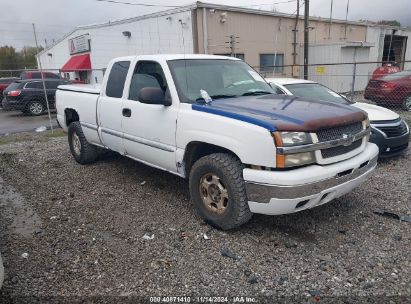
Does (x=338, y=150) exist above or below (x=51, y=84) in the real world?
above

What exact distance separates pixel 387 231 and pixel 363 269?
0.90 metres

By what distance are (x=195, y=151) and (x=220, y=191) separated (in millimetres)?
611

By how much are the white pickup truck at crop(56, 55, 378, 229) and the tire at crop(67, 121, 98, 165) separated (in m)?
1.18

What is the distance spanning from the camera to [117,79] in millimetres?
5234

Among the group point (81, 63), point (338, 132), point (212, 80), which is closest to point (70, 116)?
point (212, 80)

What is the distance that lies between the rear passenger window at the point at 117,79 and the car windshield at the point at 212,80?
3.29 feet

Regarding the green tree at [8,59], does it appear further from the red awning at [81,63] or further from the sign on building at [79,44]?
the red awning at [81,63]

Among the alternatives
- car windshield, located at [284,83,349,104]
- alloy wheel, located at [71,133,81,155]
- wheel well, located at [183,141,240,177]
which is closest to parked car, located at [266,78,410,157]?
car windshield, located at [284,83,349,104]

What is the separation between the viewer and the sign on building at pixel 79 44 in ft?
86.8

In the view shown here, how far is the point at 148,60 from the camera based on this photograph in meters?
4.71

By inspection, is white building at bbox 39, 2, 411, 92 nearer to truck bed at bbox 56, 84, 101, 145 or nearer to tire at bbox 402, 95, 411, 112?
tire at bbox 402, 95, 411, 112

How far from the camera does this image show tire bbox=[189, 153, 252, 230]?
353cm

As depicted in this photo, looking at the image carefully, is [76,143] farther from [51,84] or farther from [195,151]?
[51,84]

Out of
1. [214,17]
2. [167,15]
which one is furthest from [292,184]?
[167,15]
